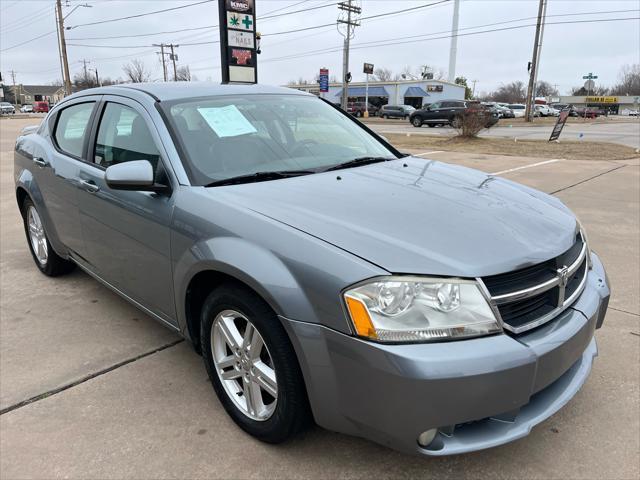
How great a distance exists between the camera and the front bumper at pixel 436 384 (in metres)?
1.69

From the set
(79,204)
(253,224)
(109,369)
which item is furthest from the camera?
(79,204)

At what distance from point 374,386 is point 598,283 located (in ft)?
4.57

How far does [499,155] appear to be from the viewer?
45.8 ft

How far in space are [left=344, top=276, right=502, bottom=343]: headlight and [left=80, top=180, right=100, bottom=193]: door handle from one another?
6.78ft

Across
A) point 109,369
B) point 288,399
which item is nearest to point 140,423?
point 109,369

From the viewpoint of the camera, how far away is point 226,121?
114 inches

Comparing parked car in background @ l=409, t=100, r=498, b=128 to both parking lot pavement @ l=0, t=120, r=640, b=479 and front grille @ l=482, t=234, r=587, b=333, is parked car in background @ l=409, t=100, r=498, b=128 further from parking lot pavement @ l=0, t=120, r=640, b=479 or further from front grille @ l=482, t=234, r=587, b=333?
front grille @ l=482, t=234, r=587, b=333

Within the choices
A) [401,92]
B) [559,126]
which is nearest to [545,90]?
[401,92]

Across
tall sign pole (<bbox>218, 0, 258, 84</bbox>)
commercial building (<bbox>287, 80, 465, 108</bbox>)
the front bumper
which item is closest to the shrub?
tall sign pole (<bbox>218, 0, 258, 84</bbox>)

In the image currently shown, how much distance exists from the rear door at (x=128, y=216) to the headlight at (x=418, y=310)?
3.98 feet

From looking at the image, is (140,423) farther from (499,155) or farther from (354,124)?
(499,155)

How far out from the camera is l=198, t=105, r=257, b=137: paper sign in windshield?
2844 mm

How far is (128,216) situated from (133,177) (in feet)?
1.39

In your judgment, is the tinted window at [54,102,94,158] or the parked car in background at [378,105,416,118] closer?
the tinted window at [54,102,94,158]
